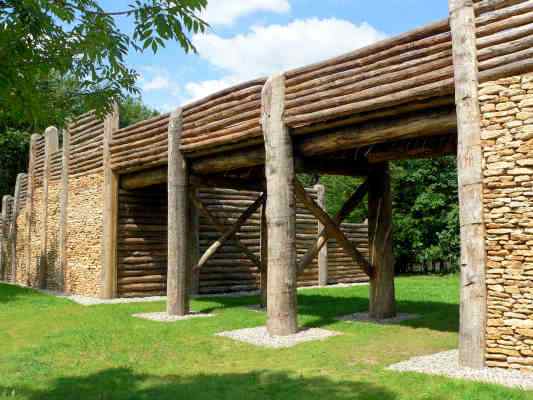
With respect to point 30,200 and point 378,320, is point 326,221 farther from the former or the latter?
point 30,200

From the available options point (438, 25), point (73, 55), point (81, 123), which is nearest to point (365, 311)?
point (438, 25)

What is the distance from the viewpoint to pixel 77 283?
1591cm

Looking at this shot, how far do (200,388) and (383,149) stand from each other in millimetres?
5592

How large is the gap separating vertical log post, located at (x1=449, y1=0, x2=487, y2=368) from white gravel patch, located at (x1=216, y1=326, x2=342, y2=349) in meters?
2.69

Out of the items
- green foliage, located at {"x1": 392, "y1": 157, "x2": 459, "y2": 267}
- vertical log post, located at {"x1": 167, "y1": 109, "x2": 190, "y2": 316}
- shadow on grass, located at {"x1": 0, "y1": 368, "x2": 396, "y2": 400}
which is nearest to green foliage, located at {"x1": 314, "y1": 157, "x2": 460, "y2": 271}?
green foliage, located at {"x1": 392, "y1": 157, "x2": 459, "y2": 267}

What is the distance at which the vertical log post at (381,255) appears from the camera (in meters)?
10.3

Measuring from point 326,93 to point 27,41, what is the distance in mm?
5010

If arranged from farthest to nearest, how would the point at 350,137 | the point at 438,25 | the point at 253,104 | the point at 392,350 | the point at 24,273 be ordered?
1. the point at 24,273
2. the point at 253,104
3. the point at 350,137
4. the point at 392,350
5. the point at 438,25

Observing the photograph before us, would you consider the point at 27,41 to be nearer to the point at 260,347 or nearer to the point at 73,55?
the point at 73,55

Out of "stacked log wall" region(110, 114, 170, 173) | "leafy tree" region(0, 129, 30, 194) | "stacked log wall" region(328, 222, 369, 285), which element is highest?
"leafy tree" region(0, 129, 30, 194)

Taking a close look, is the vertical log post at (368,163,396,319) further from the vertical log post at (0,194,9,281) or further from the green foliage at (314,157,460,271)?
the vertical log post at (0,194,9,281)

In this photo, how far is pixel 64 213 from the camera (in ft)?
55.2

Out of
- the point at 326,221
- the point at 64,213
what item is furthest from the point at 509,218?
the point at 64,213

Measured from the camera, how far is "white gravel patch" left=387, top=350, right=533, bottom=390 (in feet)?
18.4
